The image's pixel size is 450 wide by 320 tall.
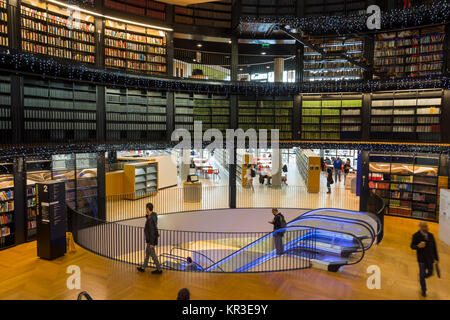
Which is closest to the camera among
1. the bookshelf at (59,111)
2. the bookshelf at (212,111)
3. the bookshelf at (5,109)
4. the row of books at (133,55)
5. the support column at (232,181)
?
the bookshelf at (5,109)

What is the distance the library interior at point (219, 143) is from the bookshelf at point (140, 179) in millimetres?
49

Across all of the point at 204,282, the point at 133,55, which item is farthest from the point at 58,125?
the point at 204,282

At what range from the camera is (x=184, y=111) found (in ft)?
37.8

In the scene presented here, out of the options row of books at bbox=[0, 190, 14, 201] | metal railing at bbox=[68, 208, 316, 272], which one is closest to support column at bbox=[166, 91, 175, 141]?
metal railing at bbox=[68, 208, 316, 272]

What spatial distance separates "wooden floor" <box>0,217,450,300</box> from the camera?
4.90 metres

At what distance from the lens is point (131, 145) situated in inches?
385

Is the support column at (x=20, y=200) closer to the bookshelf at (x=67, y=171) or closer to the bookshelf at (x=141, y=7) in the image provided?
the bookshelf at (x=67, y=171)

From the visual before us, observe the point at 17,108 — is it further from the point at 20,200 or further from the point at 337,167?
the point at 337,167

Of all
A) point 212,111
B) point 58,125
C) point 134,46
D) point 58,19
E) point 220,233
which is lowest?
point 220,233

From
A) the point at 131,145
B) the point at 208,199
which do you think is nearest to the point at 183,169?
the point at 208,199

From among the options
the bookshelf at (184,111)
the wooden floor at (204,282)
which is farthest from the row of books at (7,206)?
the bookshelf at (184,111)

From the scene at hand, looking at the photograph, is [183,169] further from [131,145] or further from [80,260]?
[80,260]

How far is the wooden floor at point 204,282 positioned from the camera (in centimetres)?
490

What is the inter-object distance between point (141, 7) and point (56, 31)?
297 cm
